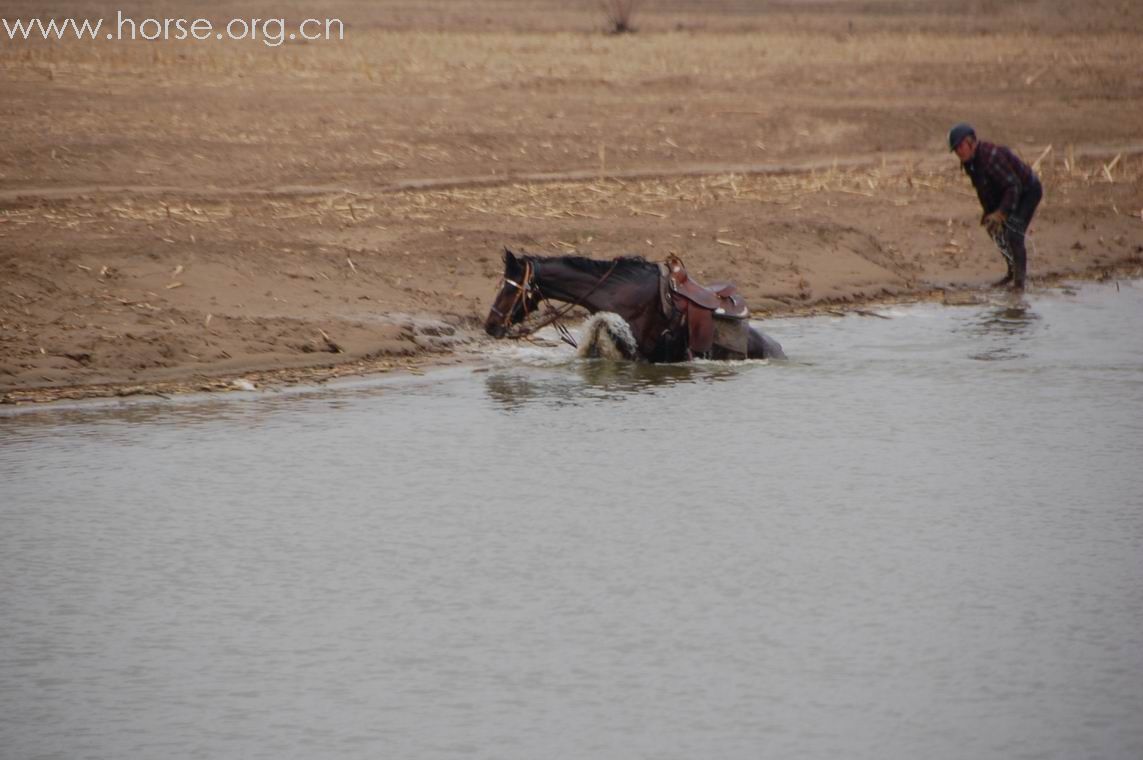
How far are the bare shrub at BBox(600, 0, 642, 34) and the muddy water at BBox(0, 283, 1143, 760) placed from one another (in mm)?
27219

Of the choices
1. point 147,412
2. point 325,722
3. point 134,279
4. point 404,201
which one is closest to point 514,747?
point 325,722

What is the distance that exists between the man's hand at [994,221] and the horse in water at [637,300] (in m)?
4.32

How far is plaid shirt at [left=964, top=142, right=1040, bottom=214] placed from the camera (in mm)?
15172

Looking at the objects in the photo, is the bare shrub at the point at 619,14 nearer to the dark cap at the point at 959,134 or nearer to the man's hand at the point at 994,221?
the man's hand at the point at 994,221

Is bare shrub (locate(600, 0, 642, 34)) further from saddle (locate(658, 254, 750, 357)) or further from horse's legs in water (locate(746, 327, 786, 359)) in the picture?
saddle (locate(658, 254, 750, 357))

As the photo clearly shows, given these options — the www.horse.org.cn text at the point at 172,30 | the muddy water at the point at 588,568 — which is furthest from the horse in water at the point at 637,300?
the www.horse.org.cn text at the point at 172,30

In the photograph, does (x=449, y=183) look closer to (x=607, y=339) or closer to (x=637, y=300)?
(x=607, y=339)

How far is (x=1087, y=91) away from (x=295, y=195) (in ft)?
55.4

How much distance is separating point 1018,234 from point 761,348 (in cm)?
444

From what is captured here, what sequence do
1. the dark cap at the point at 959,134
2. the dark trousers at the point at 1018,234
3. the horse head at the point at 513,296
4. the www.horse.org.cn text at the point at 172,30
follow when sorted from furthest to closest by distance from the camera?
the www.horse.org.cn text at the point at 172,30
the dark trousers at the point at 1018,234
the dark cap at the point at 959,134
the horse head at the point at 513,296

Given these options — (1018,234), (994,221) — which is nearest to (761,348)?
(994,221)

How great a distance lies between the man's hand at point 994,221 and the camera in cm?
1508

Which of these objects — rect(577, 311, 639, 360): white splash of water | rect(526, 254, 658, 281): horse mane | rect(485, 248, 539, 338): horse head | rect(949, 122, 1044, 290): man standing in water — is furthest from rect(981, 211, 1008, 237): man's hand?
rect(485, 248, 539, 338): horse head

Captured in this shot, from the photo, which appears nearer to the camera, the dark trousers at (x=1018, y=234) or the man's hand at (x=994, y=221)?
the man's hand at (x=994, y=221)
